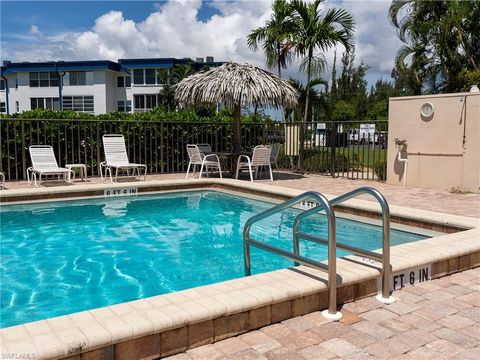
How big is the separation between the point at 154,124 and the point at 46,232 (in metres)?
7.16

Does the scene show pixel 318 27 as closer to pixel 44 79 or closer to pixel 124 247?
pixel 124 247

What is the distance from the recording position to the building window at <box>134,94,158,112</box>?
4547 centimetres

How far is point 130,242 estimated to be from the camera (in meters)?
6.59

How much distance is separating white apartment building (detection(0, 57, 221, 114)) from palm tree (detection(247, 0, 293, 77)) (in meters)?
28.6

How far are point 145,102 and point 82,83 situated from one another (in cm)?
634

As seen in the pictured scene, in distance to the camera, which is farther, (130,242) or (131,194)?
(131,194)

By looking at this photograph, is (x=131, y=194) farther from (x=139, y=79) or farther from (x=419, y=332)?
(x=139, y=79)

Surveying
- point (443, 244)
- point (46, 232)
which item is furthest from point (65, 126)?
point (443, 244)

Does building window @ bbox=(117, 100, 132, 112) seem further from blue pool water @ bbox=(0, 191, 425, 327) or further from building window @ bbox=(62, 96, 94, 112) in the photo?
blue pool water @ bbox=(0, 191, 425, 327)

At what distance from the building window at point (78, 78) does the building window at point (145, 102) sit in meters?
4.75

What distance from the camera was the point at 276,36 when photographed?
16.4 metres

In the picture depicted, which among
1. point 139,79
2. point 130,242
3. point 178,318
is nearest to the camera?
point 178,318

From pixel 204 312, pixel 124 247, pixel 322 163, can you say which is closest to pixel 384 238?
pixel 204 312

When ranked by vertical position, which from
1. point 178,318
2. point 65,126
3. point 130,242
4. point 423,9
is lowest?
point 130,242
